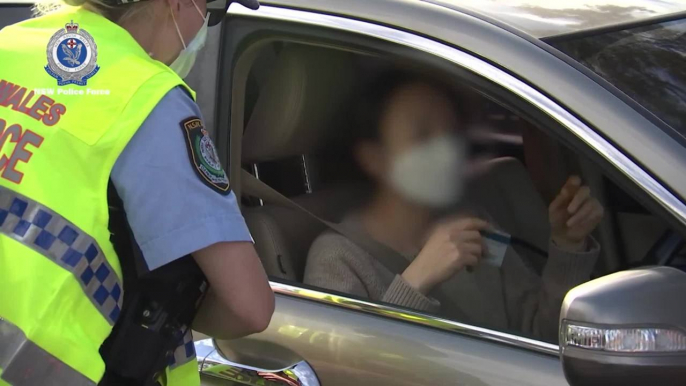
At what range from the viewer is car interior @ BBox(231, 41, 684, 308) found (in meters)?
2.05

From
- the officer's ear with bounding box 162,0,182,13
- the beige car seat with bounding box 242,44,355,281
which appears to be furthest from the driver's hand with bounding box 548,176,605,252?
the officer's ear with bounding box 162,0,182,13

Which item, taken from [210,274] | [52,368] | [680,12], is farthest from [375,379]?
[680,12]

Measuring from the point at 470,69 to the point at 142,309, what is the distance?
2.35 ft

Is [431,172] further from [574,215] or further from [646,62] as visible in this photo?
[646,62]

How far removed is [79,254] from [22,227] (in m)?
0.09

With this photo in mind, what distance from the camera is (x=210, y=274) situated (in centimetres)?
129

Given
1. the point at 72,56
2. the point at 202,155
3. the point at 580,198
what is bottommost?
the point at 580,198

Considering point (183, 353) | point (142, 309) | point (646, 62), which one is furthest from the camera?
point (646, 62)

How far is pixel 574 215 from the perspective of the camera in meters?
2.02

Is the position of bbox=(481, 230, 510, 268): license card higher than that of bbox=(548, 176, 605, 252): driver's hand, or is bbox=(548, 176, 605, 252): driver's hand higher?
bbox=(548, 176, 605, 252): driver's hand

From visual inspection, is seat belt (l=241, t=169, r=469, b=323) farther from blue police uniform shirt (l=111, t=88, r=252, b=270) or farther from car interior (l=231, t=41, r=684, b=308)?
blue police uniform shirt (l=111, t=88, r=252, b=270)

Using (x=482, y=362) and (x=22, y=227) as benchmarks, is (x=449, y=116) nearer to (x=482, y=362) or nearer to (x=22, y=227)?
(x=482, y=362)

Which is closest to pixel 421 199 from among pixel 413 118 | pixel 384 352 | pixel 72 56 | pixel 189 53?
pixel 413 118

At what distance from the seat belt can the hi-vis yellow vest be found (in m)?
0.77
